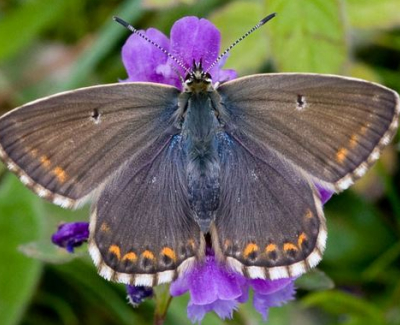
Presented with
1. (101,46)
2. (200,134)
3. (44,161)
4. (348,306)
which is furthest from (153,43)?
(348,306)

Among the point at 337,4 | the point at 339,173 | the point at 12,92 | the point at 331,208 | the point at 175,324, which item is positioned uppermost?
the point at 337,4

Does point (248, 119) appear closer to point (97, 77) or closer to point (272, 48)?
point (272, 48)

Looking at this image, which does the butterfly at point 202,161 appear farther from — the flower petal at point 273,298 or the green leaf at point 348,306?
the green leaf at point 348,306

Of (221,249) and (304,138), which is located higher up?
(304,138)

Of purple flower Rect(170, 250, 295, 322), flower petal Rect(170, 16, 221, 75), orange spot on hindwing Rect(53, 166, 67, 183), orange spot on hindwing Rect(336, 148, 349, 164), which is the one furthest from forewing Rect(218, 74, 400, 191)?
orange spot on hindwing Rect(53, 166, 67, 183)

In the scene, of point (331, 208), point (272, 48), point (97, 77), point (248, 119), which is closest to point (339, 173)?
point (248, 119)

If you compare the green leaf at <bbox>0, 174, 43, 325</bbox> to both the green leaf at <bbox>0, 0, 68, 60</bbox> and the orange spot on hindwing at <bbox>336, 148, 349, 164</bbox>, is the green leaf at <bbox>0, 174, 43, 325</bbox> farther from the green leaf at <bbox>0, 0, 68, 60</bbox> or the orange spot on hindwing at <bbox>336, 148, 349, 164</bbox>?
the orange spot on hindwing at <bbox>336, 148, 349, 164</bbox>

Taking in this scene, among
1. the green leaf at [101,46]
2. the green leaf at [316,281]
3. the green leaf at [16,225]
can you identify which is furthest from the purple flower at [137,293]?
the green leaf at [101,46]
